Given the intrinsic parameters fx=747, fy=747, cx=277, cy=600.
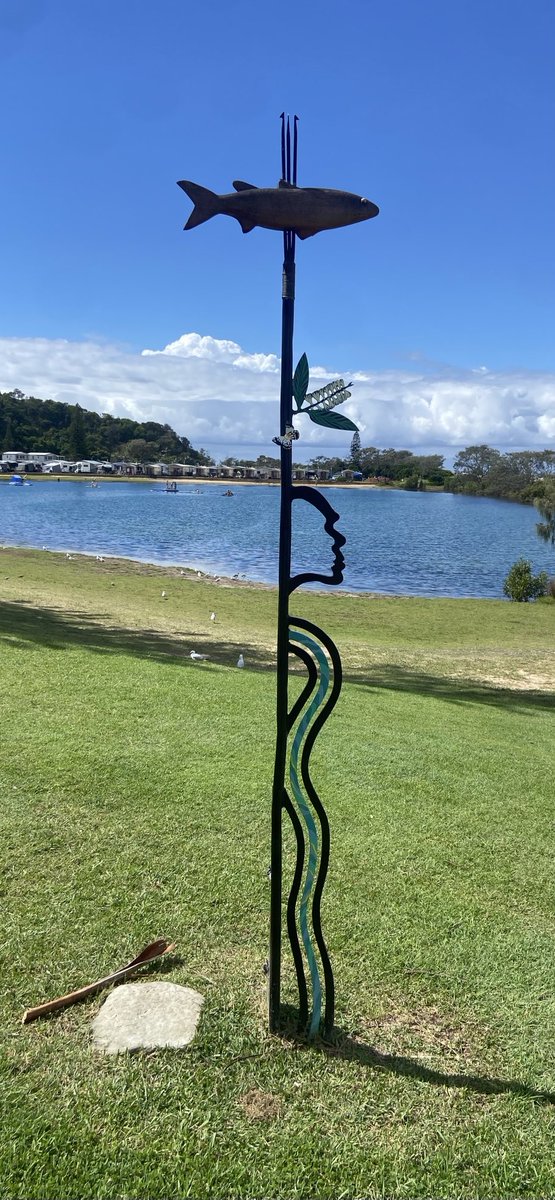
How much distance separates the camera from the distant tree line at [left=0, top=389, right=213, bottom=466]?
109m

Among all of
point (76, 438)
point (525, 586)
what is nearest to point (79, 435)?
point (76, 438)

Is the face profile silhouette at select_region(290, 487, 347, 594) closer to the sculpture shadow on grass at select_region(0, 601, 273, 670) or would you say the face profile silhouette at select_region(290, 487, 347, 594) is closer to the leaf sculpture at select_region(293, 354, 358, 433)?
the leaf sculpture at select_region(293, 354, 358, 433)

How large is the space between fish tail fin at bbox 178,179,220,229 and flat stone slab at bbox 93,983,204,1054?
2.90 metres

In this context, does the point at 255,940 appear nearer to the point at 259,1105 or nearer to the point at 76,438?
the point at 259,1105

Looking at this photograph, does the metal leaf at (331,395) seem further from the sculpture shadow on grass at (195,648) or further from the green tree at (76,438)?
the green tree at (76,438)

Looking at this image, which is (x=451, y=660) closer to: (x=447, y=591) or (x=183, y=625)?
(x=183, y=625)

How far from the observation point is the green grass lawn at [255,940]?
7.55 ft

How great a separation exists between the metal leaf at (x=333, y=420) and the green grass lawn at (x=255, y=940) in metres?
2.27

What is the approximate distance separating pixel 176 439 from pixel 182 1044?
14082 cm

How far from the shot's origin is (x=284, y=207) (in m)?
2.54

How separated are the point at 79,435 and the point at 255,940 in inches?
4583

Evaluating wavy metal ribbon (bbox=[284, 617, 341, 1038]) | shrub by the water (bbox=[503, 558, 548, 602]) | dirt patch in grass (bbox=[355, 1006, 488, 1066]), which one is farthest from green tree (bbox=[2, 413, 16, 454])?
dirt patch in grass (bbox=[355, 1006, 488, 1066])

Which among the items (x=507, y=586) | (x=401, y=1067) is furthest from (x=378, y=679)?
(x=507, y=586)

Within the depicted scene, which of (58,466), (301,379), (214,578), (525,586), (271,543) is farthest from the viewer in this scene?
(58,466)
